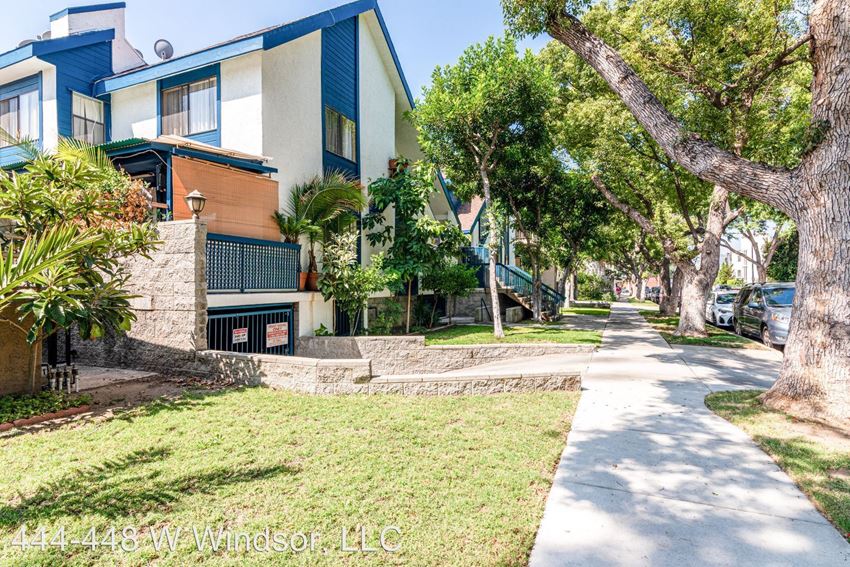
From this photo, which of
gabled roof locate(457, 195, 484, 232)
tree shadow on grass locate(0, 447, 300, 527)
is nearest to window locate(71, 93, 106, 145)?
tree shadow on grass locate(0, 447, 300, 527)

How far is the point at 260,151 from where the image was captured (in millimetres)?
11133

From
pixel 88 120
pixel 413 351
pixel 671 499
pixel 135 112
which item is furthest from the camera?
pixel 88 120

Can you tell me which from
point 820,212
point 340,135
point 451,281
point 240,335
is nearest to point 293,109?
point 340,135

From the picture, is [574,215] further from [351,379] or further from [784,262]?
[784,262]

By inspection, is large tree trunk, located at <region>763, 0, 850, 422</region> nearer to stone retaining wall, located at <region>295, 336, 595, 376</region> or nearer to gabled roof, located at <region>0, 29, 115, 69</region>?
stone retaining wall, located at <region>295, 336, 595, 376</region>

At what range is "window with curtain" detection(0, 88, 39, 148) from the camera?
13070 millimetres

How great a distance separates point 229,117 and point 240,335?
576 centimetres

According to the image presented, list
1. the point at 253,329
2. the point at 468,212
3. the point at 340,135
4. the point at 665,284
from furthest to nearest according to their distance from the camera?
the point at 468,212 → the point at 665,284 → the point at 340,135 → the point at 253,329

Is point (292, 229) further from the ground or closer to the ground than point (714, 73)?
closer to the ground

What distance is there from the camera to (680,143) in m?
6.63

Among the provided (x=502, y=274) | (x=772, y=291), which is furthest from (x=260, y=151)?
(x=772, y=291)

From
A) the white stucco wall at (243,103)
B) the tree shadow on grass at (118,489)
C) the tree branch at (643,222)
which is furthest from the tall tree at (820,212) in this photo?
the white stucco wall at (243,103)

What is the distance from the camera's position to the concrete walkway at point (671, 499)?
3.00 metres

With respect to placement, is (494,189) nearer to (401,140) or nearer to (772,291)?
(401,140)
